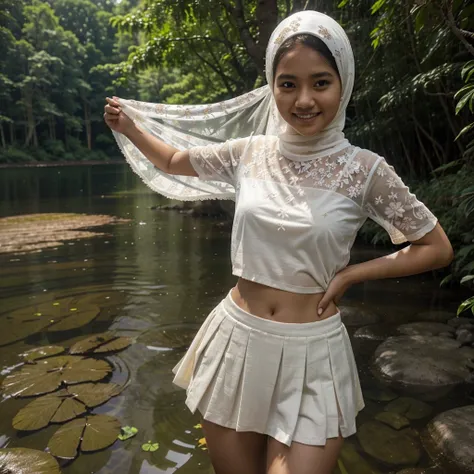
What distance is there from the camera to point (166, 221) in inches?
479

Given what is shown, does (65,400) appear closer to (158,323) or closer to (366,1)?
(158,323)

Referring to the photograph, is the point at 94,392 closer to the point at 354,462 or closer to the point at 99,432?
the point at 99,432

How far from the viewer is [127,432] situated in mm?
3127

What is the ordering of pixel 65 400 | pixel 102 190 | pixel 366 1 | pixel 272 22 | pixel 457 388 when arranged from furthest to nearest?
pixel 102 190, pixel 366 1, pixel 272 22, pixel 457 388, pixel 65 400

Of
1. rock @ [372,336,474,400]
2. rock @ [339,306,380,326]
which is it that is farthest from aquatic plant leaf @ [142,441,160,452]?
rock @ [339,306,380,326]

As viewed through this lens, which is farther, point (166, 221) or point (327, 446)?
point (166, 221)

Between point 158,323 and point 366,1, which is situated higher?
point 366,1

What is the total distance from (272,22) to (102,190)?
1507cm

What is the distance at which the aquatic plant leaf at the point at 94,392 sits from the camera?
11.4 ft

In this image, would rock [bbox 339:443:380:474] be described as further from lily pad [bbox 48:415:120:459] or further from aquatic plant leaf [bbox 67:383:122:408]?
aquatic plant leaf [bbox 67:383:122:408]

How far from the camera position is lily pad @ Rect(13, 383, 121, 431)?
3.21m

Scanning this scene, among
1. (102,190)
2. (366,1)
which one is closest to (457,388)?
(366,1)

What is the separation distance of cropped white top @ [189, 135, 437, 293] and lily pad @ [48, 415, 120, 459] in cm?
205

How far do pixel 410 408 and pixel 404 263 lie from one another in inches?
91.1
